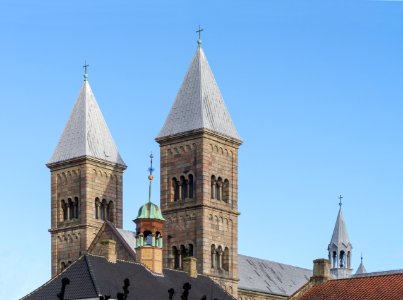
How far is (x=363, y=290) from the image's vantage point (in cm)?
5538

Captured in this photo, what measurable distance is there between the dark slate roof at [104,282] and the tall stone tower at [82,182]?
94.9 ft

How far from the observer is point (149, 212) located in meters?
76.7

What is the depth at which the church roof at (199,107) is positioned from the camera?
90.8 metres

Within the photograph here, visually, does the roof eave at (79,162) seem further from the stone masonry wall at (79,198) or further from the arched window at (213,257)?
the arched window at (213,257)

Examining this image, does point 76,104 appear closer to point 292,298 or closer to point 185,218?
point 185,218

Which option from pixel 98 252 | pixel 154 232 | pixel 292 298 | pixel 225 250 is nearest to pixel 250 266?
pixel 225 250

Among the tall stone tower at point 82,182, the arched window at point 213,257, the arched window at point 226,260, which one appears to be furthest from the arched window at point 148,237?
the tall stone tower at point 82,182

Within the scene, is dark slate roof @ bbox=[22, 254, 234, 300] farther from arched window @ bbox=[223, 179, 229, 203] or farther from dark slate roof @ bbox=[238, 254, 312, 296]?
dark slate roof @ bbox=[238, 254, 312, 296]

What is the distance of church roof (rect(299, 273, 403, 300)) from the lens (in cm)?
5441

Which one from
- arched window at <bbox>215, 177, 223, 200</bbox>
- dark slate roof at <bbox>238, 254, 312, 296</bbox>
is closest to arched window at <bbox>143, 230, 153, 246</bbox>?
arched window at <bbox>215, 177, 223, 200</bbox>

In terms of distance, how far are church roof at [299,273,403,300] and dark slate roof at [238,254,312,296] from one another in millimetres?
34660

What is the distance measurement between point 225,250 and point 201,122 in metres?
10.1

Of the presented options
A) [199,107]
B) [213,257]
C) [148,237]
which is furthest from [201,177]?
[148,237]

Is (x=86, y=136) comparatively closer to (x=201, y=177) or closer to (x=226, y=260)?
(x=201, y=177)
